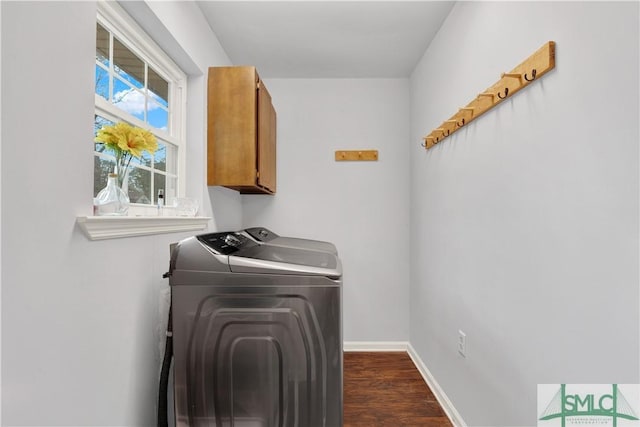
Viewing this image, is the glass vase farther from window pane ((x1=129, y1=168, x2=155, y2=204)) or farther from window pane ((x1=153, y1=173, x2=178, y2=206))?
window pane ((x1=153, y1=173, x2=178, y2=206))

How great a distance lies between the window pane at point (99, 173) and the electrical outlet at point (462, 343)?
6.24 ft

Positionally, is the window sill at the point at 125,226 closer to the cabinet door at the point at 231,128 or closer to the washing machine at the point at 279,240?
the cabinet door at the point at 231,128

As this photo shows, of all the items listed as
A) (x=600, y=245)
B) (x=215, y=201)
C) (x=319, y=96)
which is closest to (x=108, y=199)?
(x=215, y=201)

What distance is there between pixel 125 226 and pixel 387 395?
199 cm

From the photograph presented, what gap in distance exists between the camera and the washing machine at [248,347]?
1.25 meters

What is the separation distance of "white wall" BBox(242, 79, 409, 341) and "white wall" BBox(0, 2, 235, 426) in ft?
6.28

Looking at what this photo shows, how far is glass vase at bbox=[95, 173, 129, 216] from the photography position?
1.09m

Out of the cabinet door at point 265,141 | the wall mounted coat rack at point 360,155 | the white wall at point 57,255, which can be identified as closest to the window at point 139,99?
the white wall at point 57,255

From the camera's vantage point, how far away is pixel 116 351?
1.15 m

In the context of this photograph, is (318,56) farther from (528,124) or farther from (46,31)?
(46,31)

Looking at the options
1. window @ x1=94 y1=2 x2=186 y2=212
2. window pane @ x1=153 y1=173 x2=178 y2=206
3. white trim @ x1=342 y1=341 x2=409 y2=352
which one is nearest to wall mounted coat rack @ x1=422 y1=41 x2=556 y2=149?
window @ x1=94 y1=2 x2=186 y2=212

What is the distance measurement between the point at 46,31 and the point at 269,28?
1606 mm

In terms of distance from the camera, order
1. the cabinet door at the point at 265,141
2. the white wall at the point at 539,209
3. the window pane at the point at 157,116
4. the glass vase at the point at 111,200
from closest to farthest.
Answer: the white wall at the point at 539,209, the glass vase at the point at 111,200, the window pane at the point at 157,116, the cabinet door at the point at 265,141

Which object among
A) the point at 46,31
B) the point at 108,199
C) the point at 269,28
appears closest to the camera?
the point at 46,31
